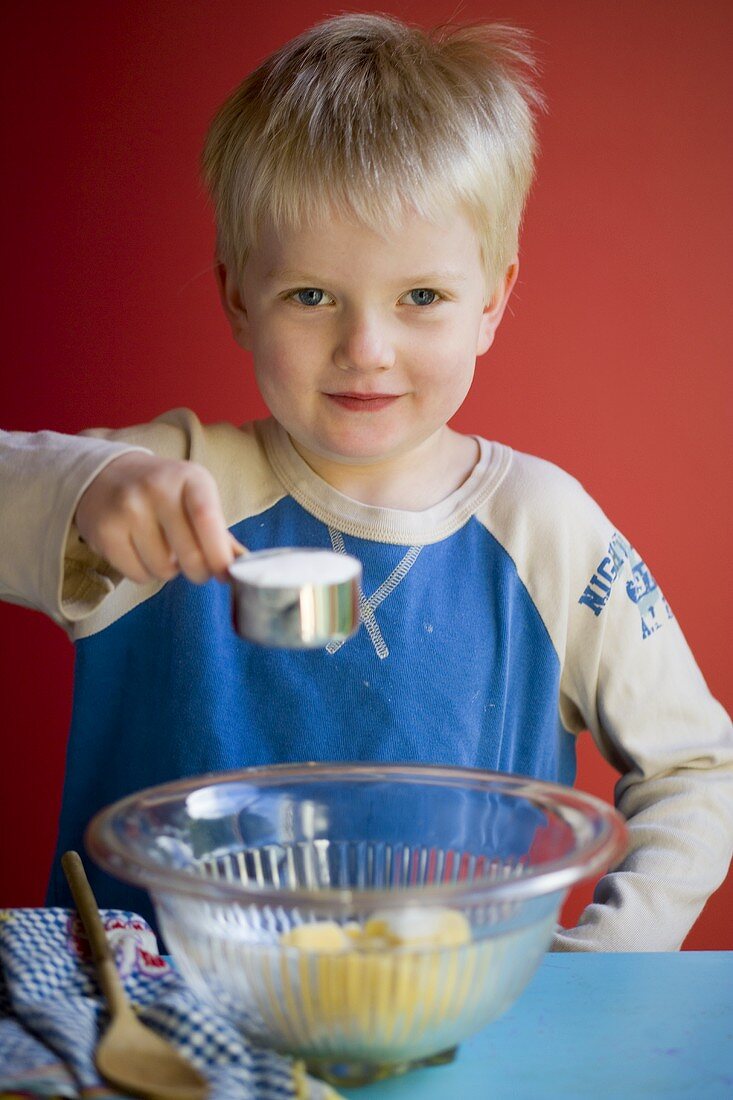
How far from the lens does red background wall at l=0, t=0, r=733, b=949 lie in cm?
162

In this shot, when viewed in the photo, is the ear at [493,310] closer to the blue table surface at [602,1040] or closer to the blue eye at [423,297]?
the blue eye at [423,297]

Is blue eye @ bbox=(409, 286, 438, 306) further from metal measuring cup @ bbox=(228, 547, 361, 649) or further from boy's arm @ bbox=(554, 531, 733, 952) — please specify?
metal measuring cup @ bbox=(228, 547, 361, 649)

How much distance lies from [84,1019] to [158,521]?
27 centimetres

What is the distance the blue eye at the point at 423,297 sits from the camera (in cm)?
100

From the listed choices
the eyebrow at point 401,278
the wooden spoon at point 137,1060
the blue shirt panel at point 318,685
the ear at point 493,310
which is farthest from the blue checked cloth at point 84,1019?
the ear at point 493,310

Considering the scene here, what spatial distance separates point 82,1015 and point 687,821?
0.58 m

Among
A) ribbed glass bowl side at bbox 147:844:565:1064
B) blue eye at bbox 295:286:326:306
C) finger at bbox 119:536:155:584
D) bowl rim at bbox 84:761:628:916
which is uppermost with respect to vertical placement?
blue eye at bbox 295:286:326:306

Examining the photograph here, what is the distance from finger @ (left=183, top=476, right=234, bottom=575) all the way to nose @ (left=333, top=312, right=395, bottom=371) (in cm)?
31

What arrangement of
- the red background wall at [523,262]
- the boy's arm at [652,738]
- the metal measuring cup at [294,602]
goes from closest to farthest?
the metal measuring cup at [294,602], the boy's arm at [652,738], the red background wall at [523,262]

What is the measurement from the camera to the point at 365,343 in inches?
38.2

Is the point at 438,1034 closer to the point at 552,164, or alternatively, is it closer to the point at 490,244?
the point at 490,244

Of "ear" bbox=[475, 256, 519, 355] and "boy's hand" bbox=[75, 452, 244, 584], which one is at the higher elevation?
"ear" bbox=[475, 256, 519, 355]

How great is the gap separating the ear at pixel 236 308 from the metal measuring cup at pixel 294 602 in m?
0.49

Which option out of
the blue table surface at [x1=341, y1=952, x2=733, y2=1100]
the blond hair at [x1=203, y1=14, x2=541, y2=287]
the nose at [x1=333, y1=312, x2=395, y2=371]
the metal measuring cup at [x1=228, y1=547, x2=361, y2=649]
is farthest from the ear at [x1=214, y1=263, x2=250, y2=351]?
the blue table surface at [x1=341, y1=952, x2=733, y2=1100]
